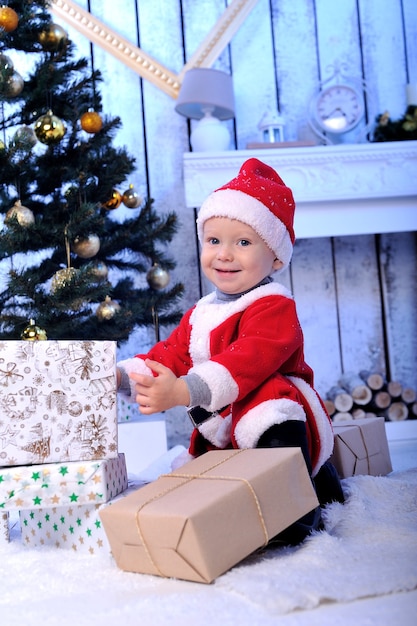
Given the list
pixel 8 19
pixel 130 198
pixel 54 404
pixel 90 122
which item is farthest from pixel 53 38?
pixel 54 404

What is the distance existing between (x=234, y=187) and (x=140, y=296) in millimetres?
1069

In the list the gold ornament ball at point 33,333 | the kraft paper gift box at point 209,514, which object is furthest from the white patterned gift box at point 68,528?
the gold ornament ball at point 33,333

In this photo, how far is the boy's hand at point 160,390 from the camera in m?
1.12

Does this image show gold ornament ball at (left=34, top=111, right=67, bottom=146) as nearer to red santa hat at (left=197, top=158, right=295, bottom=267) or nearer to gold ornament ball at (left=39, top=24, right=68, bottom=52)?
gold ornament ball at (left=39, top=24, right=68, bottom=52)

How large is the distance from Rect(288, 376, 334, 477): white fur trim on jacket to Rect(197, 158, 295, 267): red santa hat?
26cm

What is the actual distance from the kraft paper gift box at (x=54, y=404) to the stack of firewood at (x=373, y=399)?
1620 mm

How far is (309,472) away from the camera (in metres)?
1.24

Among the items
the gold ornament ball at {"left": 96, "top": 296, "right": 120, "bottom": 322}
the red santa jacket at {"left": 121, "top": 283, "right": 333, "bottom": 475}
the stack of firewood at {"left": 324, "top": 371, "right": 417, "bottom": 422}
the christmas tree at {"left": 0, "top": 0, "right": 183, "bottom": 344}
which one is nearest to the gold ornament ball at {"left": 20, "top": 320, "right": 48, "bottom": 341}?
the christmas tree at {"left": 0, "top": 0, "right": 183, "bottom": 344}

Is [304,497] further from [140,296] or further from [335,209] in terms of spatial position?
[335,209]

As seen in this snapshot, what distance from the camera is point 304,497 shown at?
1.10 m

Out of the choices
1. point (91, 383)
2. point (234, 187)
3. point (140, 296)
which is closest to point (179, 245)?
point (140, 296)

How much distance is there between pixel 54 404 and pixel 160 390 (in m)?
0.19

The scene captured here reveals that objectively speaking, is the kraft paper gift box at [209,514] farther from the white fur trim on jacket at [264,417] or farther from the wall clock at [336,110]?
the wall clock at [336,110]

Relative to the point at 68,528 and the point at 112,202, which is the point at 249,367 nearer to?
the point at 68,528
